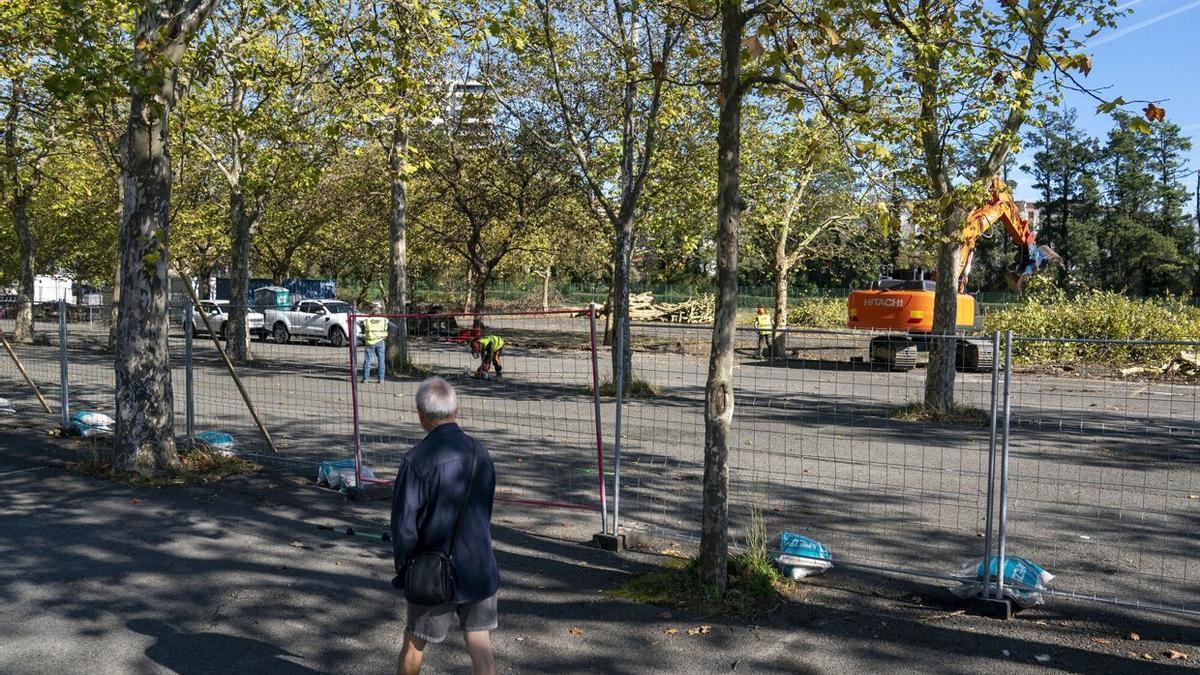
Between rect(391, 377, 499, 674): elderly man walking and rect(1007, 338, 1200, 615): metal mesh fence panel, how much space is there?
3.70 m

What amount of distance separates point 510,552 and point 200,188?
28.8 m

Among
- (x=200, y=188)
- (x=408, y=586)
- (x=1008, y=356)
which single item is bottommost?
(x=408, y=586)

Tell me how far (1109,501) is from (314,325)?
85.2 ft

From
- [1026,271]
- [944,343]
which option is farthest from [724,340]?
[1026,271]

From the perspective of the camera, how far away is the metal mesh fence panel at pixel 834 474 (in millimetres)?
7594

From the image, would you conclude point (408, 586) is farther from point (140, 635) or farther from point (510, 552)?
point (510, 552)

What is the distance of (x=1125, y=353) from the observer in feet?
77.7

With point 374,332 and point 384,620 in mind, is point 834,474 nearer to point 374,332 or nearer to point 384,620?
point 384,620

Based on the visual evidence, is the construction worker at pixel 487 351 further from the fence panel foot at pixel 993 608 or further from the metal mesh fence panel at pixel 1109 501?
the fence panel foot at pixel 993 608

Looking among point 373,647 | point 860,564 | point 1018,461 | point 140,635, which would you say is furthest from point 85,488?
point 1018,461

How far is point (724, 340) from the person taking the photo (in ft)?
19.1

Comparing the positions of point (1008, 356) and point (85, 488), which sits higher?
point (1008, 356)

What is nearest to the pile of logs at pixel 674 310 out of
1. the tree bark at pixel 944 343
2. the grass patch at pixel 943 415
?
the grass patch at pixel 943 415

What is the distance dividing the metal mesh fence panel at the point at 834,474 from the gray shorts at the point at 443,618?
9.78 ft
